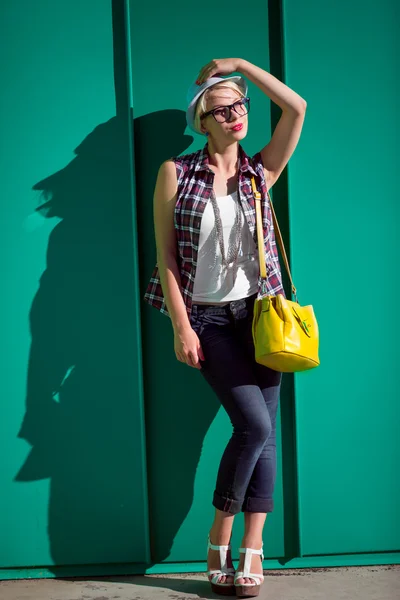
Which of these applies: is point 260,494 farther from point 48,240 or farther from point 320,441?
point 48,240

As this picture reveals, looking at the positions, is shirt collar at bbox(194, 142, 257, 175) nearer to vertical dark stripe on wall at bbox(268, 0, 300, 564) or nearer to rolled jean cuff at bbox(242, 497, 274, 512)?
vertical dark stripe on wall at bbox(268, 0, 300, 564)

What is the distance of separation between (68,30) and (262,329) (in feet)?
4.93

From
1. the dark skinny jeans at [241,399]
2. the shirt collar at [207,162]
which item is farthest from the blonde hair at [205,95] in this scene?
the dark skinny jeans at [241,399]

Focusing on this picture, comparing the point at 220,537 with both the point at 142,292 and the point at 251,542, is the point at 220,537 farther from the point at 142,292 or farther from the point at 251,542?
the point at 142,292

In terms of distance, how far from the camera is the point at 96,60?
2.94 metres

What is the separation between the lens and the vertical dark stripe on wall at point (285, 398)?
9.73 feet

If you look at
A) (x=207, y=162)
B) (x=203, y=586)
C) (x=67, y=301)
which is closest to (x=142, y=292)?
(x=67, y=301)

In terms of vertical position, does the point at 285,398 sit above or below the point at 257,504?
above

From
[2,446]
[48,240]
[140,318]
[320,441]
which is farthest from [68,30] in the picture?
[320,441]

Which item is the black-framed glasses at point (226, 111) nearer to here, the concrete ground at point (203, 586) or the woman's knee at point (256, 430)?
the woman's knee at point (256, 430)

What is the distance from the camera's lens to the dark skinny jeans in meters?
2.60

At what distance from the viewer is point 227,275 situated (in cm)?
269

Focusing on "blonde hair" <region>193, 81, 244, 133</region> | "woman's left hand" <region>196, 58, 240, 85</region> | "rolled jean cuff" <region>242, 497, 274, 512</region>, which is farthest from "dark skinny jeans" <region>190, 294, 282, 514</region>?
"woman's left hand" <region>196, 58, 240, 85</region>

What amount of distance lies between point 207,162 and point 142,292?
0.64 meters
